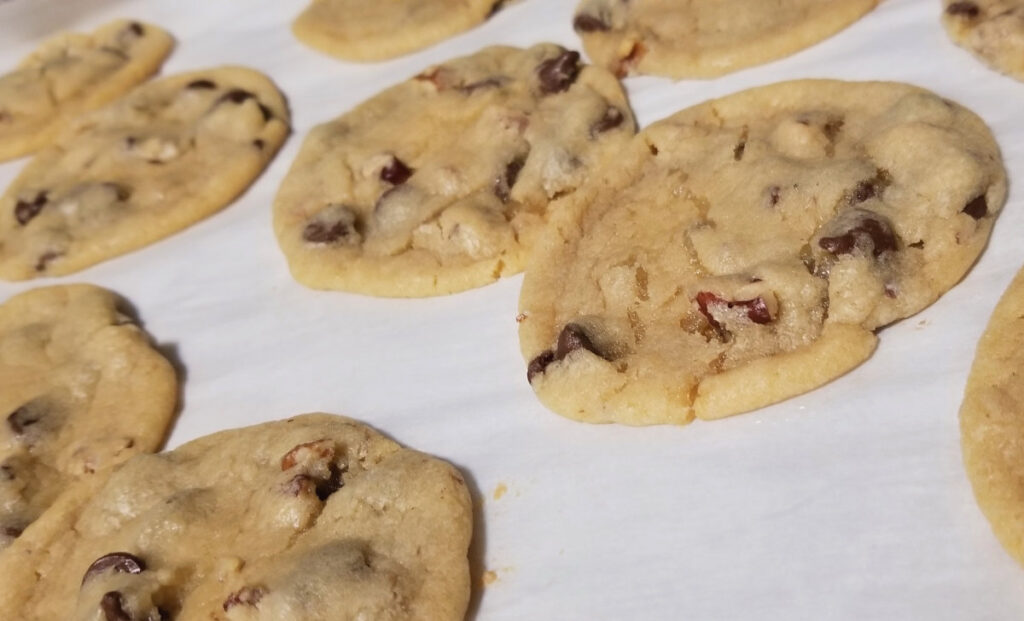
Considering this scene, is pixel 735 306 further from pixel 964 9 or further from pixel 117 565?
pixel 117 565

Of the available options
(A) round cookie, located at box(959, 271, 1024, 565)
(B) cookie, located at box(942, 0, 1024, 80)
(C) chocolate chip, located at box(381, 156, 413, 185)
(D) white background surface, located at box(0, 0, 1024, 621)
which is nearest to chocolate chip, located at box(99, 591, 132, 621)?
(D) white background surface, located at box(0, 0, 1024, 621)

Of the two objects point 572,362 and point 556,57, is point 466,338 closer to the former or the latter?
point 572,362

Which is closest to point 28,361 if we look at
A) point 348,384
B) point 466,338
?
point 348,384

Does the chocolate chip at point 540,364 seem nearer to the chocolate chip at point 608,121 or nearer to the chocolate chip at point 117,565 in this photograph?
the chocolate chip at point 608,121

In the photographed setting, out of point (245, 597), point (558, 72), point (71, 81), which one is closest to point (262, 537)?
point (245, 597)

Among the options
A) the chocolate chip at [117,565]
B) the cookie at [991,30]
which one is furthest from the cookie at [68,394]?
the cookie at [991,30]

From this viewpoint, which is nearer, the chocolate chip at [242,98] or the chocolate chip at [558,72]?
the chocolate chip at [558,72]

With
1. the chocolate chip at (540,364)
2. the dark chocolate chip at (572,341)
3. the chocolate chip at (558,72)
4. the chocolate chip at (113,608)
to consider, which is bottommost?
the chocolate chip at (113,608)
